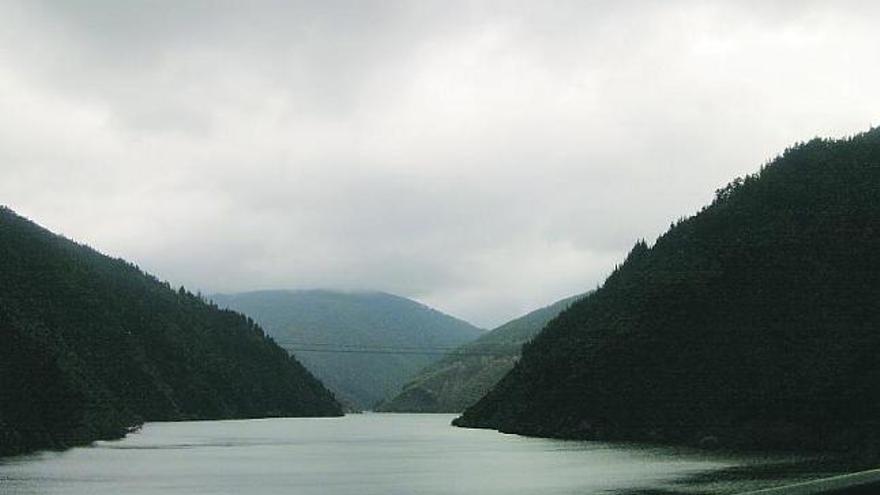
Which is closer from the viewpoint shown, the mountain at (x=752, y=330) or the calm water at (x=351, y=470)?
the calm water at (x=351, y=470)

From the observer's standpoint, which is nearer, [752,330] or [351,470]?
[351,470]

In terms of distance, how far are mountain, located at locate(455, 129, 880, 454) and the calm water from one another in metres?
19.4

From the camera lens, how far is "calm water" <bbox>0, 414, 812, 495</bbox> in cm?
6638

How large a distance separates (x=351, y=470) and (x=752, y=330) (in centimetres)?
7655

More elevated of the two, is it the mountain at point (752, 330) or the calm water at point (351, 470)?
the mountain at point (752, 330)

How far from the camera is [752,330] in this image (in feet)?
459

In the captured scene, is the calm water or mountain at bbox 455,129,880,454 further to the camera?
mountain at bbox 455,129,880,454

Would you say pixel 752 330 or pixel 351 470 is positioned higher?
pixel 752 330

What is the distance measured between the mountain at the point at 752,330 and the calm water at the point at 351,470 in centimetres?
1944

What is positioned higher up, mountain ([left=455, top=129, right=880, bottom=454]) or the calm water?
mountain ([left=455, top=129, right=880, bottom=454])

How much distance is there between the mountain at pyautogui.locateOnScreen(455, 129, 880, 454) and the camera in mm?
123438

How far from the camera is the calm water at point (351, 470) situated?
6638cm

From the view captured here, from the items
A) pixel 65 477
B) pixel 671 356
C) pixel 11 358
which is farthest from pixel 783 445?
pixel 11 358

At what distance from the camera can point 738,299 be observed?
146m
